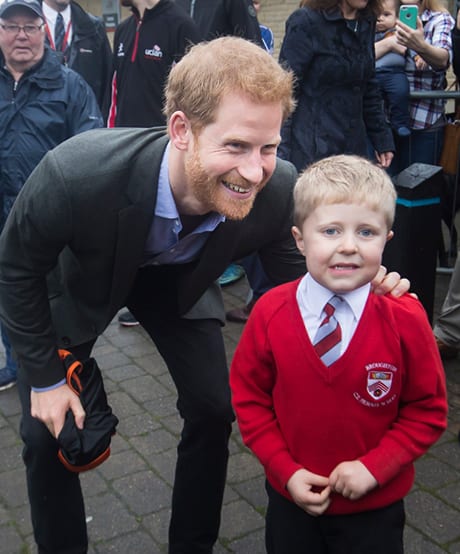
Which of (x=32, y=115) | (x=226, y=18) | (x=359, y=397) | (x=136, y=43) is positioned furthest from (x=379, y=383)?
(x=226, y=18)

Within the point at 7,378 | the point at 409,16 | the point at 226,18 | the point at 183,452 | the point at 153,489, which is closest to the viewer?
the point at 183,452

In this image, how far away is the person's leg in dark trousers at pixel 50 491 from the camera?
2.48 m

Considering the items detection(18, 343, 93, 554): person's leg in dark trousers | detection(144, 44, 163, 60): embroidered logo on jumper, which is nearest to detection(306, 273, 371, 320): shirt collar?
detection(18, 343, 93, 554): person's leg in dark trousers

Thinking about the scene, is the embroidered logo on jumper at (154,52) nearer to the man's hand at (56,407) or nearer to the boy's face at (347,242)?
the man's hand at (56,407)

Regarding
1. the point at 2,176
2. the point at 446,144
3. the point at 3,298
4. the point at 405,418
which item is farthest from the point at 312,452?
the point at 446,144

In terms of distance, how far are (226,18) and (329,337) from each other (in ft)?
12.7

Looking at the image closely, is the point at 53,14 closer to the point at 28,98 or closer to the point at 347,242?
the point at 28,98

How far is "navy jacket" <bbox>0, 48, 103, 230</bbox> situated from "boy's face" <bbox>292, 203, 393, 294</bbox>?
8.16ft

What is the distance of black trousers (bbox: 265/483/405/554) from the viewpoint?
6.81 ft

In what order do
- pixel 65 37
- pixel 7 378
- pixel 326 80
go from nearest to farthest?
pixel 7 378, pixel 326 80, pixel 65 37

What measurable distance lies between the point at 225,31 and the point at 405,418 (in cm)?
400

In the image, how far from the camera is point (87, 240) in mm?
2359

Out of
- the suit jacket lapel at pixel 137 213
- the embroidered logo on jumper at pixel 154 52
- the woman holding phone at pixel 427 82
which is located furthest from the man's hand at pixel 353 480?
the woman holding phone at pixel 427 82

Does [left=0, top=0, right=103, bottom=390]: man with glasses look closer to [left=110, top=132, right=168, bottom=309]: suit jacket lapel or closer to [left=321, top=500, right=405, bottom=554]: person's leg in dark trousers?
[left=110, top=132, right=168, bottom=309]: suit jacket lapel
